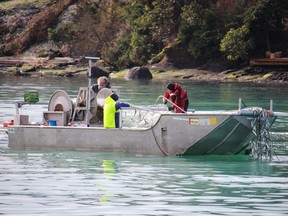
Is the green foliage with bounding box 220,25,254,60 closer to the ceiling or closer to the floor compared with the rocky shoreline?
closer to the ceiling

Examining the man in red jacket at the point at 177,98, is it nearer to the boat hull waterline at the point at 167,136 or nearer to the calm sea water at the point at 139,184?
the boat hull waterline at the point at 167,136

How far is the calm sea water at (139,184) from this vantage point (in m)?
20.5

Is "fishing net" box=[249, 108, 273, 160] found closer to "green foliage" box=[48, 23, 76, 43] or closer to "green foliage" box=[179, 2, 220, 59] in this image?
"green foliage" box=[179, 2, 220, 59]

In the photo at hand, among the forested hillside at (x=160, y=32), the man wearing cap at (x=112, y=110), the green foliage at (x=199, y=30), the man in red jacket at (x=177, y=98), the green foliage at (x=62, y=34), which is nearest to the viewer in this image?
the man wearing cap at (x=112, y=110)

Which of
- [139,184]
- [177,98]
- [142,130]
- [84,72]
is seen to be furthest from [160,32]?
[139,184]

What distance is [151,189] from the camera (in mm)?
23016

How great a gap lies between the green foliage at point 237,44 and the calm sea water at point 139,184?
4997 centimetres

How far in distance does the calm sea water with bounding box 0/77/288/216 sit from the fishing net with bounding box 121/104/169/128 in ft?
4.19

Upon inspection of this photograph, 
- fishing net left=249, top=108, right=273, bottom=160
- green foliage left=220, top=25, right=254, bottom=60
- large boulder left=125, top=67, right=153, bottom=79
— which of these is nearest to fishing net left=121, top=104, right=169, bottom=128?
fishing net left=249, top=108, right=273, bottom=160

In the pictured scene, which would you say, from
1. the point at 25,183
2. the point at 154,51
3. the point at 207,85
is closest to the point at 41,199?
the point at 25,183

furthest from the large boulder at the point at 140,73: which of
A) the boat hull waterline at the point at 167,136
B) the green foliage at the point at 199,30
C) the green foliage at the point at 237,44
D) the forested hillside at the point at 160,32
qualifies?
the boat hull waterline at the point at 167,136

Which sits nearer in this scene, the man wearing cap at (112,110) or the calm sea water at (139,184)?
the calm sea water at (139,184)

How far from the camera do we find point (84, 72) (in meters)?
96.7

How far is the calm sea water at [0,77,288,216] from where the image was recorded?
20547mm
